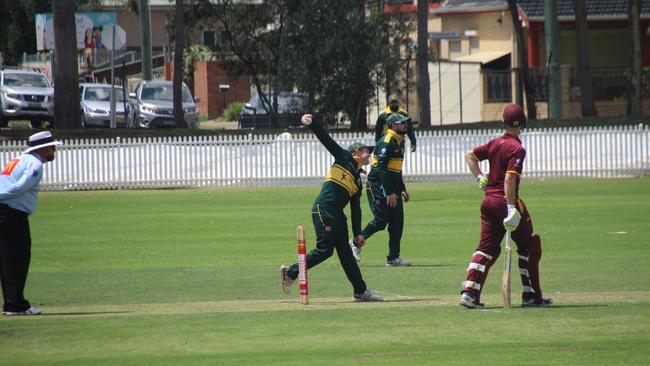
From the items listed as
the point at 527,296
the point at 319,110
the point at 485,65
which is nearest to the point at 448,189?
the point at 319,110

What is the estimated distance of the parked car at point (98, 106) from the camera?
45.7 metres

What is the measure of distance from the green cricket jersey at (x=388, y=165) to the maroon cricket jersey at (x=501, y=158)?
4.46 metres

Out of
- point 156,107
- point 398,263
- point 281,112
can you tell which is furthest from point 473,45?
point 398,263

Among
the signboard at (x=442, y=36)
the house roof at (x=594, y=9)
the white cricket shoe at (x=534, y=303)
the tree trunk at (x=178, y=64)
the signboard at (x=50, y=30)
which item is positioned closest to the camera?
the white cricket shoe at (x=534, y=303)

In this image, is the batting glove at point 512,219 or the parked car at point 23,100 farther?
the parked car at point 23,100

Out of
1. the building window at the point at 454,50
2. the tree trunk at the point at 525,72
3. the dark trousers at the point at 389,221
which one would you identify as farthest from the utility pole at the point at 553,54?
the dark trousers at the point at 389,221

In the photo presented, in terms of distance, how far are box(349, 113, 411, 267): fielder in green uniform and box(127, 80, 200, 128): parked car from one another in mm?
28072

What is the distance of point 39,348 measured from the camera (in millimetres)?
10625

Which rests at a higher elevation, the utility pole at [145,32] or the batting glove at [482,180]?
the utility pole at [145,32]

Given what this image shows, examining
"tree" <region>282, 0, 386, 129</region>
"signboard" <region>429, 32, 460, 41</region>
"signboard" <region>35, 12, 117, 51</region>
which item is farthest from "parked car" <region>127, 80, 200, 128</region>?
"signboard" <region>35, 12, 117, 51</region>

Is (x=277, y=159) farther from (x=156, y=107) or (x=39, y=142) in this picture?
(x=39, y=142)

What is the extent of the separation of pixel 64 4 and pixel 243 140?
9.33 meters

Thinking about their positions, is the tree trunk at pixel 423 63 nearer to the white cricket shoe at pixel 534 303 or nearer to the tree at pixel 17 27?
the white cricket shoe at pixel 534 303

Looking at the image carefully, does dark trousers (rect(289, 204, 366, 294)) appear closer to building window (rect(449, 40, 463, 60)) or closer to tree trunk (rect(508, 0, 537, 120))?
tree trunk (rect(508, 0, 537, 120))
